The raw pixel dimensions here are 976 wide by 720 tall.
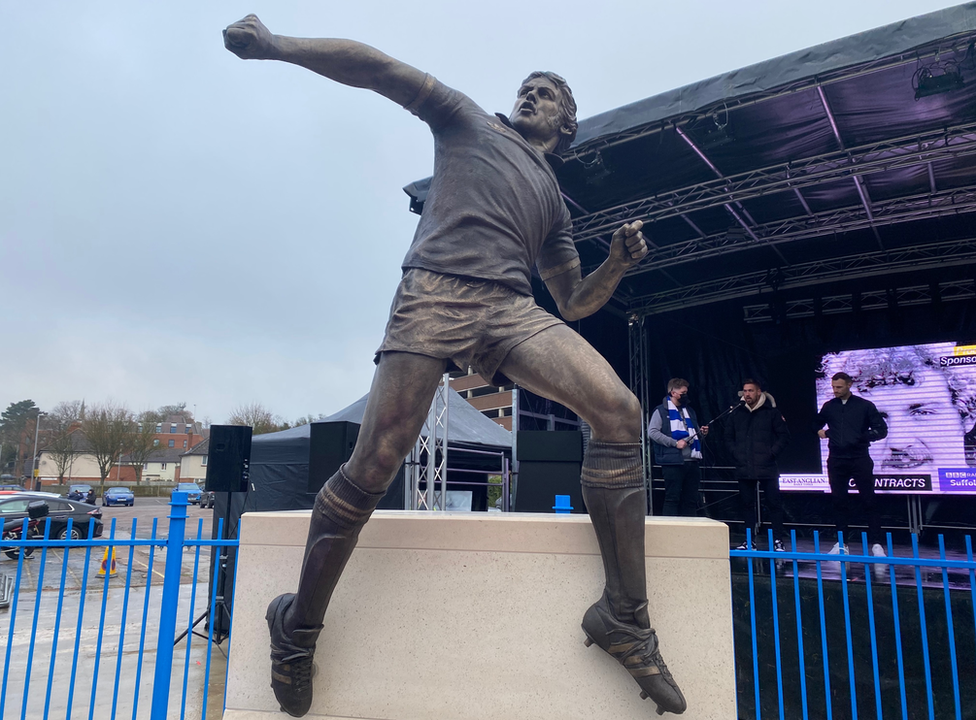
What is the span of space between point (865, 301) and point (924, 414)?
6.25 feet

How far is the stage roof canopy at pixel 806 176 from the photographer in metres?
6.01

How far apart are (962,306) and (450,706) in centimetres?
994

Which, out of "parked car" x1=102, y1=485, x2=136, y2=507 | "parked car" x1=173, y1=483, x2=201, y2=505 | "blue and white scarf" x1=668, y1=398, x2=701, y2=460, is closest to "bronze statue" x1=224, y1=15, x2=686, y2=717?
"parked car" x1=173, y1=483, x2=201, y2=505

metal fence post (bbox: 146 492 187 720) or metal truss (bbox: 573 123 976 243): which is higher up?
metal truss (bbox: 573 123 976 243)

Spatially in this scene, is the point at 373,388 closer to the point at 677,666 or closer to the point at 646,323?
the point at 677,666

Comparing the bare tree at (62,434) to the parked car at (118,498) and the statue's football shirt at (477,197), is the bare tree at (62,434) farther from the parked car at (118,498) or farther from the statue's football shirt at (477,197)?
the statue's football shirt at (477,197)

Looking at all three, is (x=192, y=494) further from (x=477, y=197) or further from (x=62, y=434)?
(x=62, y=434)

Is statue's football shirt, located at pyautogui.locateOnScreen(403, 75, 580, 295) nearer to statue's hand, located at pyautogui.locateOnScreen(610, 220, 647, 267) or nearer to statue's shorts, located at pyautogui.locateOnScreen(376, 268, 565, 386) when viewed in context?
statue's shorts, located at pyautogui.locateOnScreen(376, 268, 565, 386)

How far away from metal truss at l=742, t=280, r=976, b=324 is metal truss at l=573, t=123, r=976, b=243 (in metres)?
2.78

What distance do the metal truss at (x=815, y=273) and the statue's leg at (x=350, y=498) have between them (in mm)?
9243

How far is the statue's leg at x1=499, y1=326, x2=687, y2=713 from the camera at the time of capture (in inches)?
80.5

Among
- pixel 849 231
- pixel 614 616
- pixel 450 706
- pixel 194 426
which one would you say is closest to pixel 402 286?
pixel 614 616

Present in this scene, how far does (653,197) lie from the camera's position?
827cm

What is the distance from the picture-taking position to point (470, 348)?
7.38 ft
